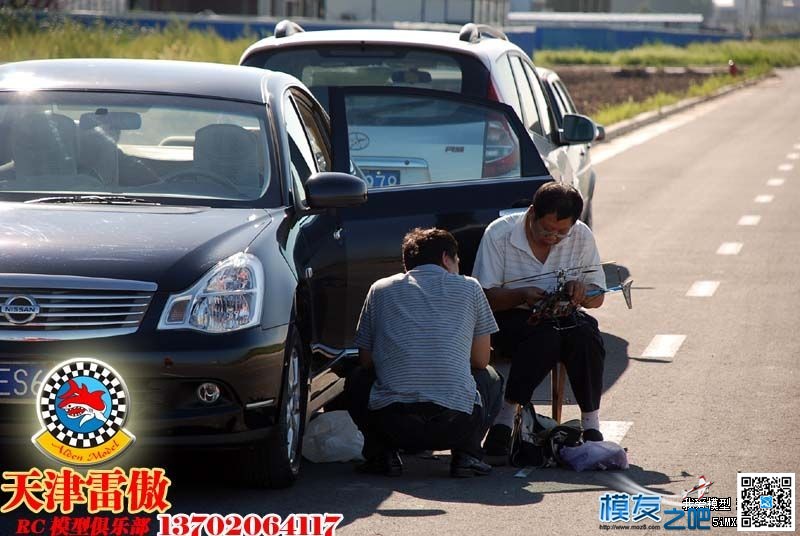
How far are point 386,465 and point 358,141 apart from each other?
324 centimetres

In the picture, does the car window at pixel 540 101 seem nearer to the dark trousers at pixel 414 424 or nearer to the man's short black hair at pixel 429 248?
the man's short black hair at pixel 429 248

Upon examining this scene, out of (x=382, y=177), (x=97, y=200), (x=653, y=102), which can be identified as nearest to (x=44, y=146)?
(x=97, y=200)

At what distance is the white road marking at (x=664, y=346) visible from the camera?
33.3ft

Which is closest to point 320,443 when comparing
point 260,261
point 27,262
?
point 260,261

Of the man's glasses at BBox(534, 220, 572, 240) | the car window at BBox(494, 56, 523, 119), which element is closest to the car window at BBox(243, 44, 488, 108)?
the car window at BBox(494, 56, 523, 119)

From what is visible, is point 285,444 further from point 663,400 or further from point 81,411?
point 663,400

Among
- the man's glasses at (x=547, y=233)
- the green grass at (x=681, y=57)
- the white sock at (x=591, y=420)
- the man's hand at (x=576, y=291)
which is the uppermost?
the man's glasses at (x=547, y=233)

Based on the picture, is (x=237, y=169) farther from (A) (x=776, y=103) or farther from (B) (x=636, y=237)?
(A) (x=776, y=103)

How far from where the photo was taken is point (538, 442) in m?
7.29

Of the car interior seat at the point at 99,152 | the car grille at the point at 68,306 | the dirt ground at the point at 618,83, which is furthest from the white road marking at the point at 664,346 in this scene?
the dirt ground at the point at 618,83

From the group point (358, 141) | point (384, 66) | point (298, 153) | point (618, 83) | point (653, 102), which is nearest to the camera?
point (298, 153)

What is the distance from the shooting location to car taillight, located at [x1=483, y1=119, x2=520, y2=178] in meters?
9.16

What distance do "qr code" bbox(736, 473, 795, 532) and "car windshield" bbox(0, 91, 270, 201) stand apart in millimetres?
2314

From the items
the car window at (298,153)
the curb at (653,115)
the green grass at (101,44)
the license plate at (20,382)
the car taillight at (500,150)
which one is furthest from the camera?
the curb at (653,115)
